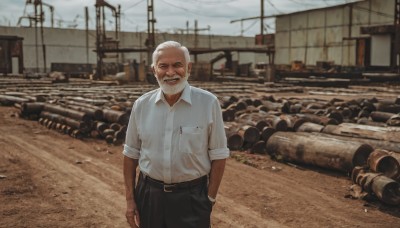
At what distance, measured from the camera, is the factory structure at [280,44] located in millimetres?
35094

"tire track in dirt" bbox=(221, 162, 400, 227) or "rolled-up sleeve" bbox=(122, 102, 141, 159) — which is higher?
"rolled-up sleeve" bbox=(122, 102, 141, 159)

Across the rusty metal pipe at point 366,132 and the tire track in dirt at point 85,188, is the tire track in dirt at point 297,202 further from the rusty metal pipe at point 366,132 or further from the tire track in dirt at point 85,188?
the rusty metal pipe at point 366,132

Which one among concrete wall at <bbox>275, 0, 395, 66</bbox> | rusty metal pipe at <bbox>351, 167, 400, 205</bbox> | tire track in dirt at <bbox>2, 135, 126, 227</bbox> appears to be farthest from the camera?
concrete wall at <bbox>275, 0, 395, 66</bbox>

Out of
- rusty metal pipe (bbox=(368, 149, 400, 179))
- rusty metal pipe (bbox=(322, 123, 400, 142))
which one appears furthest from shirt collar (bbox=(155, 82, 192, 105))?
rusty metal pipe (bbox=(322, 123, 400, 142))

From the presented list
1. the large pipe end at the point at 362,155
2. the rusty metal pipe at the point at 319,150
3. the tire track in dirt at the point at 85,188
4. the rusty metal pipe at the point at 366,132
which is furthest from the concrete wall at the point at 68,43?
the large pipe end at the point at 362,155

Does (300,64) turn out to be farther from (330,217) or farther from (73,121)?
(330,217)

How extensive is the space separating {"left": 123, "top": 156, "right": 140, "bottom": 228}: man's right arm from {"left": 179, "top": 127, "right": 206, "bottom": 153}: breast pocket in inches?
19.4

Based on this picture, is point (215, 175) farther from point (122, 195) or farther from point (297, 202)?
point (122, 195)

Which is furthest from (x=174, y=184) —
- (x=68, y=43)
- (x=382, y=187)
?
(x=68, y=43)

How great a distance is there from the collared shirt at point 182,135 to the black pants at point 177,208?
10 centimetres

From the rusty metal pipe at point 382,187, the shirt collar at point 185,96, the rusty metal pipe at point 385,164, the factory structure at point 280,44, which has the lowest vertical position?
the rusty metal pipe at point 382,187

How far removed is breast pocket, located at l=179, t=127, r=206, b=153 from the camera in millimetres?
2848

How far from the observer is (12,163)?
26.2 feet

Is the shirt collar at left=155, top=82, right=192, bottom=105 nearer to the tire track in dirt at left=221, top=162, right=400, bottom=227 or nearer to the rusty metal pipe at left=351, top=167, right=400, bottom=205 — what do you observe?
the tire track in dirt at left=221, top=162, right=400, bottom=227
